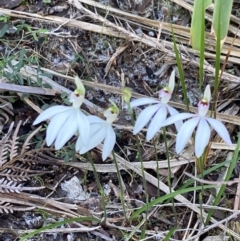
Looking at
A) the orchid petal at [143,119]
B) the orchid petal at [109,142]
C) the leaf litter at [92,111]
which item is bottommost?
the leaf litter at [92,111]

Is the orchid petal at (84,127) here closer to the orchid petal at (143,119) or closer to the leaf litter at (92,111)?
the orchid petal at (143,119)

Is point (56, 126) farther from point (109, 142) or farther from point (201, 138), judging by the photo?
point (201, 138)

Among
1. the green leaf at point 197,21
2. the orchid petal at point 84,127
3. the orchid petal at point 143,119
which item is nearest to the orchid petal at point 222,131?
the orchid petal at point 143,119

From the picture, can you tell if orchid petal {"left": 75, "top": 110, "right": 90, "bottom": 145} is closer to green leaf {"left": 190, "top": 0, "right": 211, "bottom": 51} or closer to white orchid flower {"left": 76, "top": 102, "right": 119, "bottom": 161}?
white orchid flower {"left": 76, "top": 102, "right": 119, "bottom": 161}

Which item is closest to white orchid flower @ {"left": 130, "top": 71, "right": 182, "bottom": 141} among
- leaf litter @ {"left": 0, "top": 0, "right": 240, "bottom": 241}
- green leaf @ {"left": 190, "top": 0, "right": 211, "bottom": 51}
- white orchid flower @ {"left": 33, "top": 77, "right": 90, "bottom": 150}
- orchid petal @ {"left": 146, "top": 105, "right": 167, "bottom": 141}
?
orchid petal @ {"left": 146, "top": 105, "right": 167, "bottom": 141}

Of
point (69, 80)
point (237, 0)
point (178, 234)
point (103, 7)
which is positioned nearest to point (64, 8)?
point (103, 7)

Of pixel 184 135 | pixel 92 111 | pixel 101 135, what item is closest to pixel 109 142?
pixel 101 135

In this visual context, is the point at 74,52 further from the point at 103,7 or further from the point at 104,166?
the point at 104,166

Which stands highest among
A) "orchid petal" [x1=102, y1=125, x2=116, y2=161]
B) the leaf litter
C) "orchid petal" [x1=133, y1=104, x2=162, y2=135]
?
"orchid petal" [x1=133, y1=104, x2=162, y2=135]
